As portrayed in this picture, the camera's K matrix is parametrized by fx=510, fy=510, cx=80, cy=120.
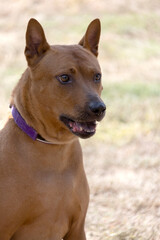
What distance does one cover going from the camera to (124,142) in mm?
7293

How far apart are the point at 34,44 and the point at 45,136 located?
26.6 inches

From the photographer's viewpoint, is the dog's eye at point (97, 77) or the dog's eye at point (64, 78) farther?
the dog's eye at point (97, 77)

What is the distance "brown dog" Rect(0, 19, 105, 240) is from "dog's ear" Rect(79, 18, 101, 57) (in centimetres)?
24

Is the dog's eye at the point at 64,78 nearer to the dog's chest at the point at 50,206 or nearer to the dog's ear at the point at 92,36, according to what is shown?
the dog's ear at the point at 92,36

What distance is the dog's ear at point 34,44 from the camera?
12.0ft

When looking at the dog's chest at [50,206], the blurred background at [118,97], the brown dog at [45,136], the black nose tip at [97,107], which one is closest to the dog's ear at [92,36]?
the brown dog at [45,136]

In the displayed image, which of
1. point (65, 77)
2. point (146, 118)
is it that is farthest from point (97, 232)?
point (146, 118)

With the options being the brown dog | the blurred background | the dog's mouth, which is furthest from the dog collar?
the blurred background

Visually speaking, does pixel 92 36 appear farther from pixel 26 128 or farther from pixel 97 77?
pixel 26 128

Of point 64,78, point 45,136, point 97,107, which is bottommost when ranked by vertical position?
point 45,136

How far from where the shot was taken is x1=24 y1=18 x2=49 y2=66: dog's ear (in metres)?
3.67

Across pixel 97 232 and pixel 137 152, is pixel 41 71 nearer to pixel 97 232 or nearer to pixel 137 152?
pixel 97 232

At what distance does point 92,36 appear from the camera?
405 centimetres

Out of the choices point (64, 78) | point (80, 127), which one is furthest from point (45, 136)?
point (64, 78)
